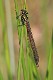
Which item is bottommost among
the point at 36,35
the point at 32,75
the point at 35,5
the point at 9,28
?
the point at 32,75

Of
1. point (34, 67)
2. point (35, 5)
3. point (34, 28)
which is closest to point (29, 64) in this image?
point (34, 67)

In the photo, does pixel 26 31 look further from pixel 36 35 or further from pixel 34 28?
pixel 34 28

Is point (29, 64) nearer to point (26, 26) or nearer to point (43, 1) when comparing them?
point (26, 26)

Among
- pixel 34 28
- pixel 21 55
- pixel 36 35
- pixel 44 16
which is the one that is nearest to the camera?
pixel 21 55

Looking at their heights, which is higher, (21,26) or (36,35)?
(36,35)

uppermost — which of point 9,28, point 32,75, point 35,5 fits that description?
point 35,5

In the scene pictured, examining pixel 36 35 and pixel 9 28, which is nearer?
pixel 9 28

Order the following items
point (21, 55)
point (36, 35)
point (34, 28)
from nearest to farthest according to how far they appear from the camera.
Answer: point (21, 55) < point (36, 35) < point (34, 28)

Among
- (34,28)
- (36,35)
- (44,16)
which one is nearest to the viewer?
(44,16)

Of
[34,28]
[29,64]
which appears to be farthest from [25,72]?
[34,28]
